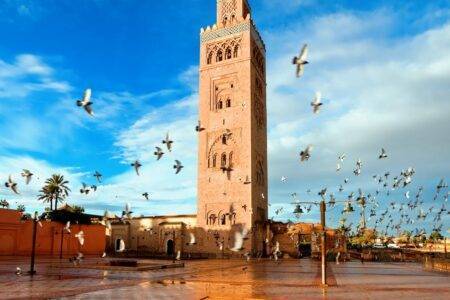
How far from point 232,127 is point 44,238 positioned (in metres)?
→ 26.9

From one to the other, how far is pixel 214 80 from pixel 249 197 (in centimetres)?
1770

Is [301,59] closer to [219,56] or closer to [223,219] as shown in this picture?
[223,219]

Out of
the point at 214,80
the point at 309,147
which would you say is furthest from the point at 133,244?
the point at 309,147

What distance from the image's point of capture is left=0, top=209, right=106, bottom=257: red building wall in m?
44.2

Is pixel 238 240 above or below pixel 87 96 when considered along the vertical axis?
below

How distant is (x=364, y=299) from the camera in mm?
13500

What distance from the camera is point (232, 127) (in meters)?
57.9

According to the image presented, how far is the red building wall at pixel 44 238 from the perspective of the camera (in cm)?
4422

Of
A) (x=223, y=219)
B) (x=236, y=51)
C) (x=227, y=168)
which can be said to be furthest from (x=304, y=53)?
(x=236, y=51)

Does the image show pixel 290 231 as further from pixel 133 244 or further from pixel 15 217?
pixel 15 217

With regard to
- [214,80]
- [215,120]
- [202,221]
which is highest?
[214,80]

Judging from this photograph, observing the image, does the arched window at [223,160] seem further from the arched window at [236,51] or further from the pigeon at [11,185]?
the pigeon at [11,185]

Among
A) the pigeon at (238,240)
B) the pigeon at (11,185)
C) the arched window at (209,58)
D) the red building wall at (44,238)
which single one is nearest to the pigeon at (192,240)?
the pigeon at (238,240)

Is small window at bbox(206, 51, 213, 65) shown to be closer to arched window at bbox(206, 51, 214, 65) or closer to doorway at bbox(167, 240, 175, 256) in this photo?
arched window at bbox(206, 51, 214, 65)
